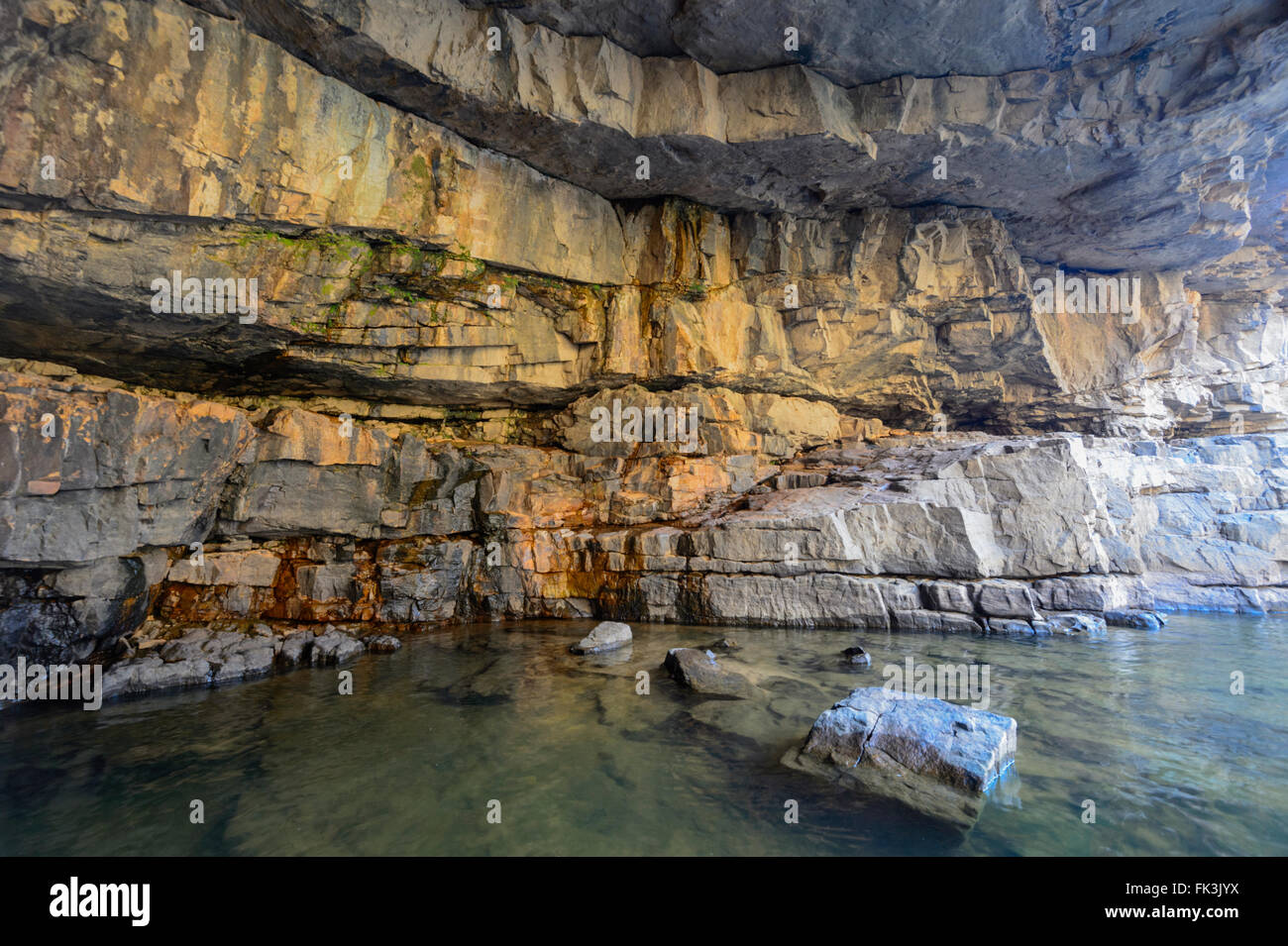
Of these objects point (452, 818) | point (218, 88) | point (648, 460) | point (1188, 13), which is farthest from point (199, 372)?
point (1188, 13)

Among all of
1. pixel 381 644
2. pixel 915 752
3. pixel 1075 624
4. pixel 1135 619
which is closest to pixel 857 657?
pixel 915 752

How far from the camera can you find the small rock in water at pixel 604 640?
1227 cm

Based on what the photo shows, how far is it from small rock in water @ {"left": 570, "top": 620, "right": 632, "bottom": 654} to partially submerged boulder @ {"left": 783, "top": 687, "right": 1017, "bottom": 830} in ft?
21.2

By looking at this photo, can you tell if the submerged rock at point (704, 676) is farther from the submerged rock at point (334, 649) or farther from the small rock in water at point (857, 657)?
the submerged rock at point (334, 649)

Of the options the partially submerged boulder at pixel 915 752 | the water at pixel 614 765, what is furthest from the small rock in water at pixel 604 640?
the partially submerged boulder at pixel 915 752

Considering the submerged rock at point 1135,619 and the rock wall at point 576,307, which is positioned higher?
the rock wall at point 576,307

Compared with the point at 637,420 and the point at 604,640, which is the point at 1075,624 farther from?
the point at 637,420

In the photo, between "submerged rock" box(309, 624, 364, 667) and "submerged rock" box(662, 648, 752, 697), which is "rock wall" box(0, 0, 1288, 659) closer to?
"submerged rock" box(309, 624, 364, 667)

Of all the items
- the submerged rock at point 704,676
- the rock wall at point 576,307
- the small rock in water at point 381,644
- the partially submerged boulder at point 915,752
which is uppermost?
the rock wall at point 576,307

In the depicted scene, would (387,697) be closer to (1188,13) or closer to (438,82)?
(438,82)

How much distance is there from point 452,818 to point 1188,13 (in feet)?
67.7

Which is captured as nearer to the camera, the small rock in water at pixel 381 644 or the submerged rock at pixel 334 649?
the submerged rock at pixel 334 649

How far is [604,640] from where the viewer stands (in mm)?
12484

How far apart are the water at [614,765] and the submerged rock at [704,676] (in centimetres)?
32
